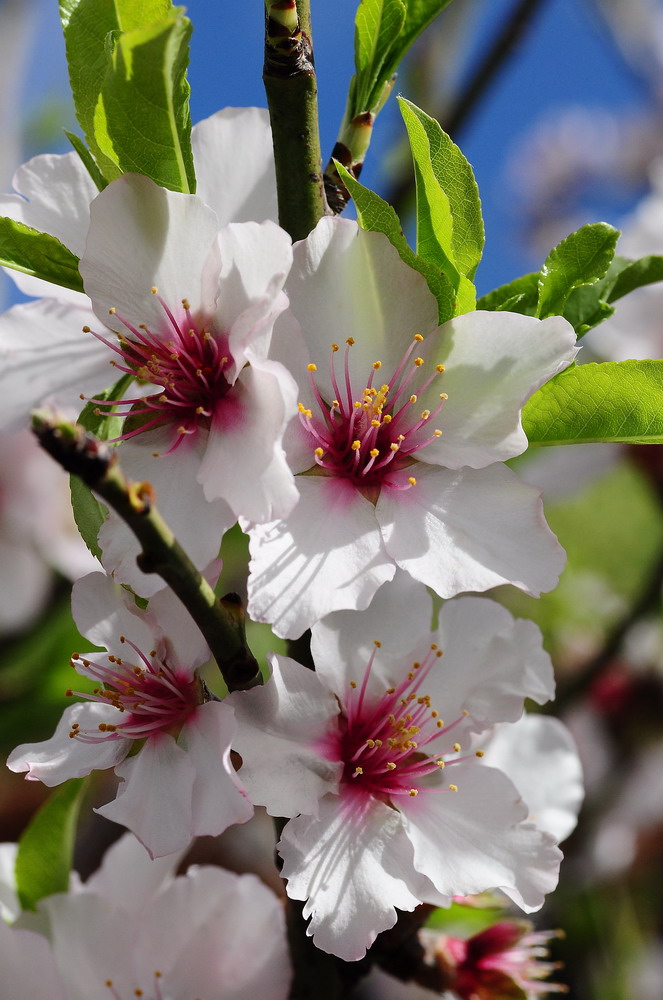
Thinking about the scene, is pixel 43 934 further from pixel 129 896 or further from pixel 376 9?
pixel 376 9

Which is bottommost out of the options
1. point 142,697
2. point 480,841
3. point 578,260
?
point 480,841

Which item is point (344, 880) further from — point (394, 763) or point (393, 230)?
point (393, 230)

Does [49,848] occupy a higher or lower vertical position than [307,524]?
lower

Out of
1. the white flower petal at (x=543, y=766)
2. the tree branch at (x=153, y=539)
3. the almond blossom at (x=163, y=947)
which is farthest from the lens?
the white flower petal at (x=543, y=766)

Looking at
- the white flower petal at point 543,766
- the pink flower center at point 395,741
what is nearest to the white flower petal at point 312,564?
the pink flower center at point 395,741

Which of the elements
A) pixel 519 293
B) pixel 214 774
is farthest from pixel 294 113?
pixel 214 774

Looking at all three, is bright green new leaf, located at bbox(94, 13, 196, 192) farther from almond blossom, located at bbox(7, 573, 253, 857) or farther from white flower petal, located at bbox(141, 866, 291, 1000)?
white flower petal, located at bbox(141, 866, 291, 1000)

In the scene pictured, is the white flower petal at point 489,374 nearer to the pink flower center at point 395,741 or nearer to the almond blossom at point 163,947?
the pink flower center at point 395,741

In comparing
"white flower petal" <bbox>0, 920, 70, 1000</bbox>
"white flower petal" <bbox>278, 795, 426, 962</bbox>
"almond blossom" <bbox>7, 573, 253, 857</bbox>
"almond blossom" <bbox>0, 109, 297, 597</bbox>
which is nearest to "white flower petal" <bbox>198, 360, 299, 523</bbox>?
"almond blossom" <bbox>0, 109, 297, 597</bbox>
